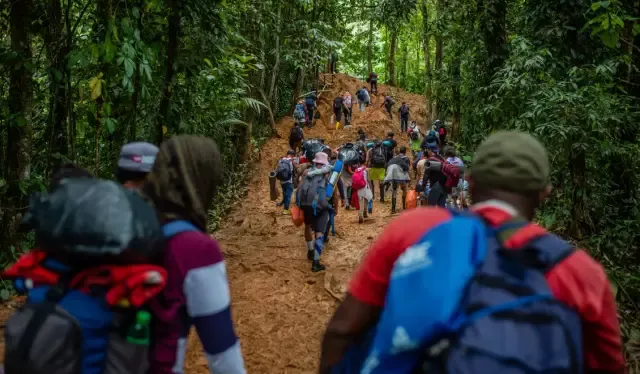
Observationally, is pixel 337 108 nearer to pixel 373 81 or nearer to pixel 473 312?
pixel 373 81

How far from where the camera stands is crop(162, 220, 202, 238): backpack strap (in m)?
1.82

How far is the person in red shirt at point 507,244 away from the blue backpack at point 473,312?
2.9 inches

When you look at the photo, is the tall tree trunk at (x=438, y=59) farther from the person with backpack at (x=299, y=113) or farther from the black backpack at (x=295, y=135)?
the person with backpack at (x=299, y=113)

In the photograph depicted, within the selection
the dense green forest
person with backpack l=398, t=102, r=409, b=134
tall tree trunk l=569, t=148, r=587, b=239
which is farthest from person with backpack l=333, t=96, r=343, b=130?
tall tree trunk l=569, t=148, r=587, b=239

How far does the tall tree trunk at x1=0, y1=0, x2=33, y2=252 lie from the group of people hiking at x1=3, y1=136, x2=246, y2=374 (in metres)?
4.77

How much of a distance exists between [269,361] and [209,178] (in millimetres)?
3748

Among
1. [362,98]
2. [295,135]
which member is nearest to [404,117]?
[362,98]

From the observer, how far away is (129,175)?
8.86ft

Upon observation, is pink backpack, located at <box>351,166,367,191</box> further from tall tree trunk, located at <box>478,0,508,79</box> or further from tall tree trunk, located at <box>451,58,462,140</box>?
tall tree trunk, located at <box>451,58,462,140</box>

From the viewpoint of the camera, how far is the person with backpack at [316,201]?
7.66 metres

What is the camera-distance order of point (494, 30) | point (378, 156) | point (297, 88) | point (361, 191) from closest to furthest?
point (494, 30) → point (361, 191) → point (378, 156) → point (297, 88)

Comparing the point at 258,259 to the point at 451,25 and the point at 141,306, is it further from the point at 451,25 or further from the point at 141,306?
the point at 451,25

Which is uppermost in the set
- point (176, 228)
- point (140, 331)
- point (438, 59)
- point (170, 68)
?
point (438, 59)

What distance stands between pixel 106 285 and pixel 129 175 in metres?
1.21
